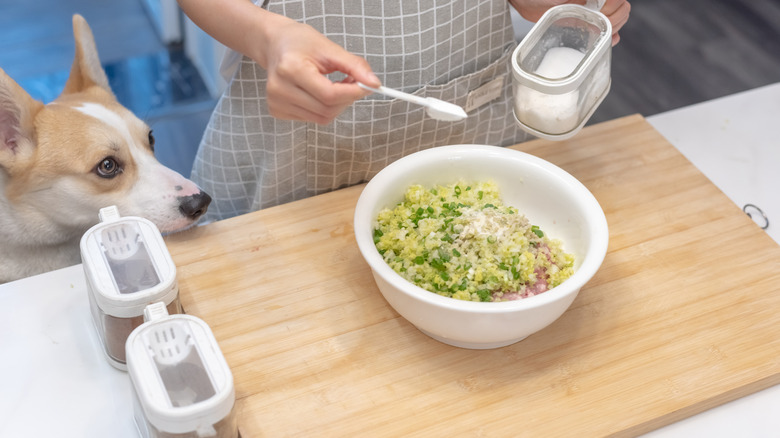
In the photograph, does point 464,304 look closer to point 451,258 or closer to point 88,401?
point 451,258

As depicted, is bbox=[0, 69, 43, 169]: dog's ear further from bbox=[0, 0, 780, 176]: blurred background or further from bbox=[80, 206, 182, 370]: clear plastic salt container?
bbox=[0, 0, 780, 176]: blurred background

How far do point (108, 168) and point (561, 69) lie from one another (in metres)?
0.71

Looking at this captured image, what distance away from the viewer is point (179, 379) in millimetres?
841

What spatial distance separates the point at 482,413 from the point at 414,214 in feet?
0.96

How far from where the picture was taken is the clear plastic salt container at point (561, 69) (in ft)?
3.38

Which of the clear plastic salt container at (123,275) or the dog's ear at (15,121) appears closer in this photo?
the clear plastic salt container at (123,275)

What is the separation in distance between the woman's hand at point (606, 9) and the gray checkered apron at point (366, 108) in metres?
0.04

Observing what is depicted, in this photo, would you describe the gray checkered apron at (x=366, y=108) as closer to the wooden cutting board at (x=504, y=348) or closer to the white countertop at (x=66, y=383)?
the wooden cutting board at (x=504, y=348)

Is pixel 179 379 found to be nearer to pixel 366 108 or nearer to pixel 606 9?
pixel 366 108

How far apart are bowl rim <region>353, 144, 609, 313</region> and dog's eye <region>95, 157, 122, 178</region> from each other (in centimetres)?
43

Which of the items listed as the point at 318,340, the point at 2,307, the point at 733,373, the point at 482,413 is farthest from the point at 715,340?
the point at 2,307

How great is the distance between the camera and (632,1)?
3.23 metres

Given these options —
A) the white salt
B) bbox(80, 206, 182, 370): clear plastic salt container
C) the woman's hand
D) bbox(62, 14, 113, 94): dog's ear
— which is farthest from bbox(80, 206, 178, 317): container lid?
the woman's hand

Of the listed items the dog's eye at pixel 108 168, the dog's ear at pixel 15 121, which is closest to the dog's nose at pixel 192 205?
the dog's eye at pixel 108 168
